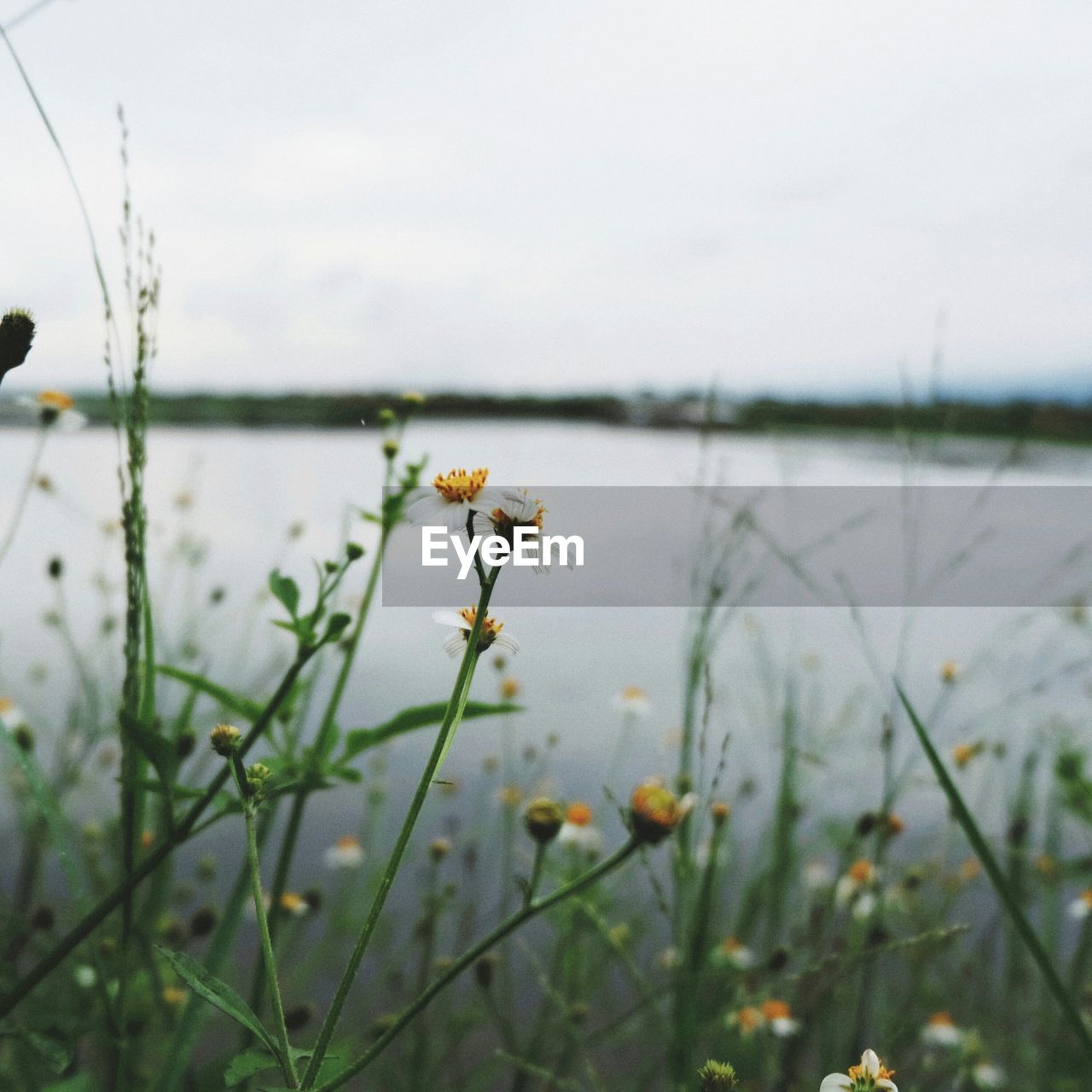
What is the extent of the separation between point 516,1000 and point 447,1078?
6.7 inches

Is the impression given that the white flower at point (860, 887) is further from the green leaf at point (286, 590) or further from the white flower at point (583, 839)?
the green leaf at point (286, 590)

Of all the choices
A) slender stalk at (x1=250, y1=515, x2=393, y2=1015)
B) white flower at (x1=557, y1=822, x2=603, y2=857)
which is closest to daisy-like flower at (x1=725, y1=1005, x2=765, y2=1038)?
white flower at (x1=557, y1=822, x2=603, y2=857)

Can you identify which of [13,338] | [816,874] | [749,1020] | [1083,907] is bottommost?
[816,874]

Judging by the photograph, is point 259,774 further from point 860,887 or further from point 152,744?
point 860,887

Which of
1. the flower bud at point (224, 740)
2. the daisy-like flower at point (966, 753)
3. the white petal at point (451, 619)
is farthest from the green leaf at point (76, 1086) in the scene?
the daisy-like flower at point (966, 753)

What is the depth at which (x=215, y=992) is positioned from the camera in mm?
451

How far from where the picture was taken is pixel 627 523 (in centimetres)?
397

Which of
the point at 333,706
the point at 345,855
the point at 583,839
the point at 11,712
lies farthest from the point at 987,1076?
the point at 11,712

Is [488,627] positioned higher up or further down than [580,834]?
higher up

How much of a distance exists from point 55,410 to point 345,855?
989mm

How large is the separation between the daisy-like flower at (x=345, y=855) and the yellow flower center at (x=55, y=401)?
947 mm

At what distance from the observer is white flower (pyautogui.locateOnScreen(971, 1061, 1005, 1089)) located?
4.51ft

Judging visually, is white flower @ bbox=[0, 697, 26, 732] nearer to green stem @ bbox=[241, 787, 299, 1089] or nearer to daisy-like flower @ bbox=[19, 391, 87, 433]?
daisy-like flower @ bbox=[19, 391, 87, 433]

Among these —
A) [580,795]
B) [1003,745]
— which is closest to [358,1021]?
[580,795]
